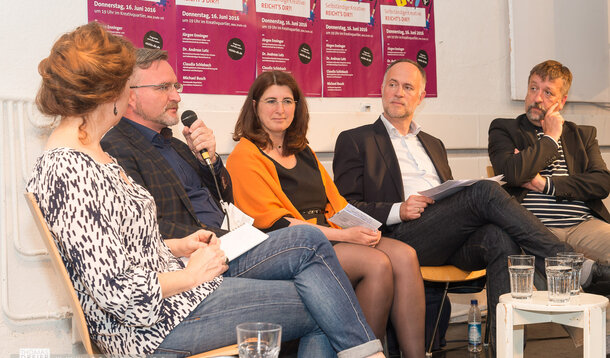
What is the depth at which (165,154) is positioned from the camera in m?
2.53

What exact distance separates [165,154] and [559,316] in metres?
1.57

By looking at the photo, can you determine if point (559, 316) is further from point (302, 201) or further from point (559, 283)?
point (302, 201)

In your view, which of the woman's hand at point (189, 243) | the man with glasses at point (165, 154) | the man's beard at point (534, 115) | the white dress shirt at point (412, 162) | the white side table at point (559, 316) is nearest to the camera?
the woman's hand at point (189, 243)

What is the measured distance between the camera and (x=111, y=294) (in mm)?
1449

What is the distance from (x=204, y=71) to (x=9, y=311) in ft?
4.62

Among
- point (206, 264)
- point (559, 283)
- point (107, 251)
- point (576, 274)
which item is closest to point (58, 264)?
point (107, 251)

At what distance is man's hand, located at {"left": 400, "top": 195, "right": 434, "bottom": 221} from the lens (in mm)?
2895

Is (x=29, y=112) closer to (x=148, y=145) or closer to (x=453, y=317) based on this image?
(x=148, y=145)

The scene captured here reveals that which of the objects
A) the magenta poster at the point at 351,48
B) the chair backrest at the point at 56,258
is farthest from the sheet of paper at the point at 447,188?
the chair backrest at the point at 56,258

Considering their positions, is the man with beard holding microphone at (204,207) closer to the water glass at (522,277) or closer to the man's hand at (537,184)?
the water glass at (522,277)

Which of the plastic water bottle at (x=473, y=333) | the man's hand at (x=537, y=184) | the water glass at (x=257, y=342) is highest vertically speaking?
the man's hand at (x=537, y=184)

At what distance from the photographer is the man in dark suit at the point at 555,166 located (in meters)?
3.26

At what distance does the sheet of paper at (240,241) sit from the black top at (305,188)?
0.91m

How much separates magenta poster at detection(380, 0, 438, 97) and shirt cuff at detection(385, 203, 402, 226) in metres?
1.15
